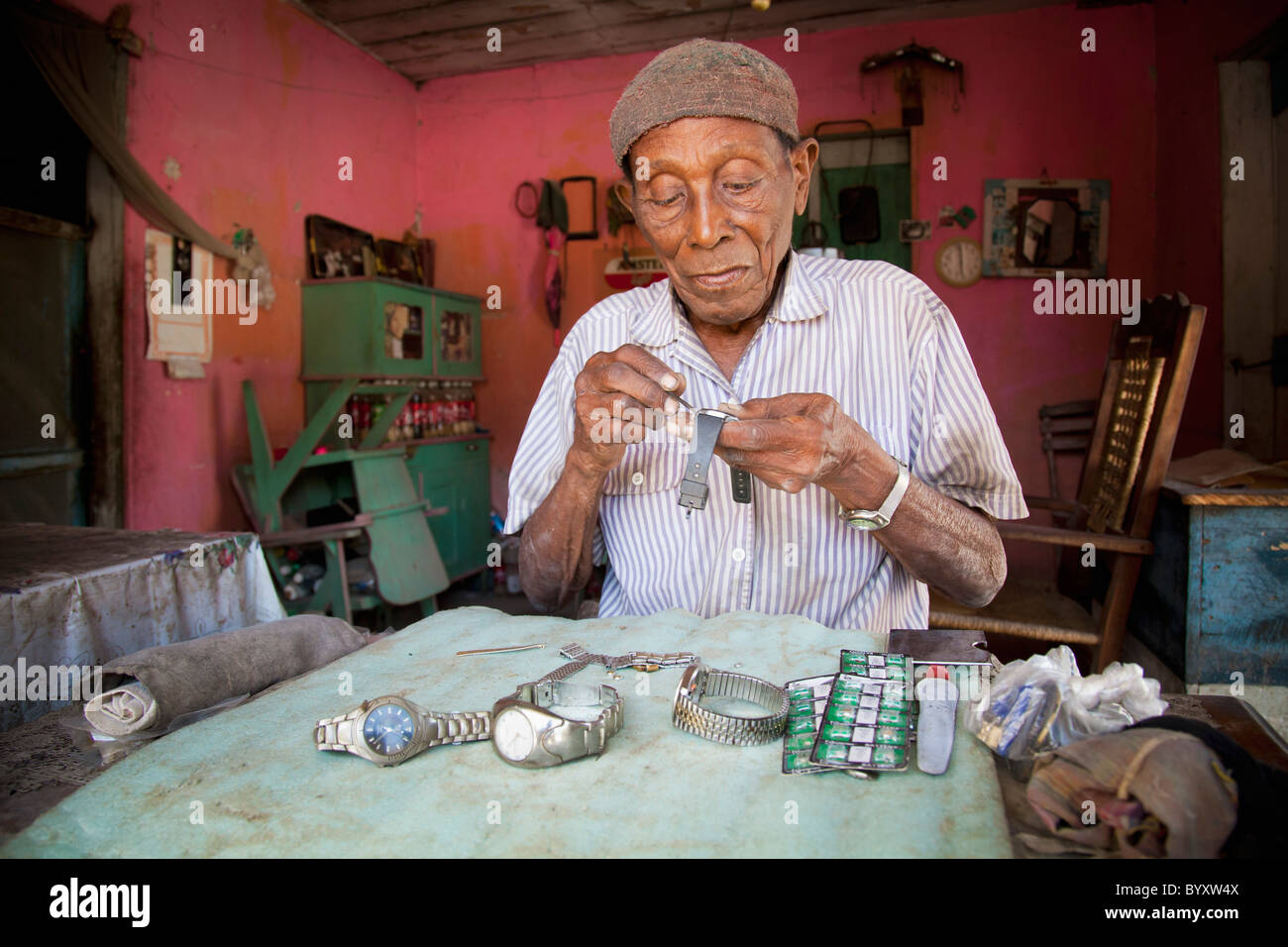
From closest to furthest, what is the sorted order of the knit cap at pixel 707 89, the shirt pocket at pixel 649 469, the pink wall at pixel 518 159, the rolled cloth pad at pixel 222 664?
1. the rolled cloth pad at pixel 222 664
2. the knit cap at pixel 707 89
3. the shirt pocket at pixel 649 469
4. the pink wall at pixel 518 159

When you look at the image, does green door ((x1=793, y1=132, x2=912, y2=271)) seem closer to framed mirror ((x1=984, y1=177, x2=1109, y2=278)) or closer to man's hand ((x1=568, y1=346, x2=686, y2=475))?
framed mirror ((x1=984, y1=177, x2=1109, y2=278))

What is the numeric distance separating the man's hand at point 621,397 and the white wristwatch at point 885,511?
40cm

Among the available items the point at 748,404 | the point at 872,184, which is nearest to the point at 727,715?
the point at 748,404

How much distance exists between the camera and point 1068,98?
5379mm

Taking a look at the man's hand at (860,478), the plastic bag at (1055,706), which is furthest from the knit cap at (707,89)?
the plastic bag at (1055,706)

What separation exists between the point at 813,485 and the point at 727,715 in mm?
803

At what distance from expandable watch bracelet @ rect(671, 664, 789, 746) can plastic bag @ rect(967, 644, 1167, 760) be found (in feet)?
0.82

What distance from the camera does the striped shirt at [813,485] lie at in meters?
1.71

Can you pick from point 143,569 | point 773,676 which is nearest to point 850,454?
point 773,676

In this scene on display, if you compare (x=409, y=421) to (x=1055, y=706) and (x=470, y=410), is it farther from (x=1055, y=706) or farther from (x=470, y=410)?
(x=1055, y=706)

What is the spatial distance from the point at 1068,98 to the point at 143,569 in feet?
19.5

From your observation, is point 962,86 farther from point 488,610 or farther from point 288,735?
point 288,735

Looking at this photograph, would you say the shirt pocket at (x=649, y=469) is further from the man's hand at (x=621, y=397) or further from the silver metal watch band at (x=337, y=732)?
the silver metal watch band at (x=337, y=732)

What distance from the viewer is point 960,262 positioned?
5.60 m
